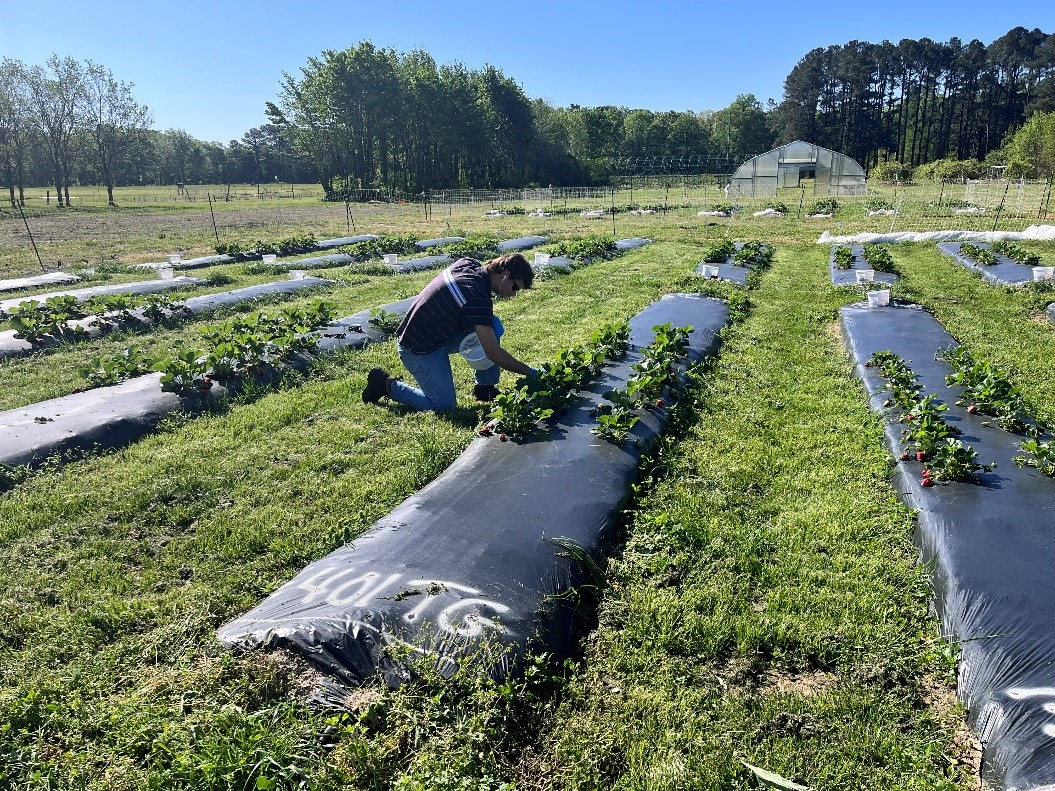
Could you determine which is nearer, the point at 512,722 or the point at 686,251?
the point at 512,722

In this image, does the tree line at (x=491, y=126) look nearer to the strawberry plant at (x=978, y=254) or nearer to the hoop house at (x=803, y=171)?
the hoop house at (x=803, y=171)

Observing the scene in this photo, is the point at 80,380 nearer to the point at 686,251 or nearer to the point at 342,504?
the point at 342,504

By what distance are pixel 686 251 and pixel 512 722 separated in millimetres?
13689

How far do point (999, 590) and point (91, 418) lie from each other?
19.9ft

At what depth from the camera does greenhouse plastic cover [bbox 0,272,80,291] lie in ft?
38.0

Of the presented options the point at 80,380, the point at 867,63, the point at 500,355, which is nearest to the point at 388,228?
the point at 80,380

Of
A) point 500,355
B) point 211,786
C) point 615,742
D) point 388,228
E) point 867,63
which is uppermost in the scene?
point 867,63

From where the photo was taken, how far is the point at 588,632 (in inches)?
110

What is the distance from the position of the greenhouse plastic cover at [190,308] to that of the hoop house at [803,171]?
29687 mm

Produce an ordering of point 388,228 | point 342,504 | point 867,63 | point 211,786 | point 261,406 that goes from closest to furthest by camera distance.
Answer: point 211,786
point 342,504
point 261,406
point 388,228
point 867,63

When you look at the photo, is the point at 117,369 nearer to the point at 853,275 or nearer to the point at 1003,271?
the point at 853,275

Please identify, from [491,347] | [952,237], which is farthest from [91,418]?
[952,237]

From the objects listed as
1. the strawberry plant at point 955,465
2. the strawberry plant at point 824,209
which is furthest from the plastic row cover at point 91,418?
the strawberry plant at point 824,209

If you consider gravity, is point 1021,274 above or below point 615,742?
above
